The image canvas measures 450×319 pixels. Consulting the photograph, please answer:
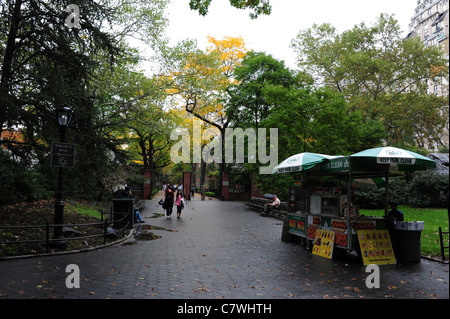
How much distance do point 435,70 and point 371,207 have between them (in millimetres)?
12552

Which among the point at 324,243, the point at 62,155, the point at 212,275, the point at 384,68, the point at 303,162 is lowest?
the point at 212,275

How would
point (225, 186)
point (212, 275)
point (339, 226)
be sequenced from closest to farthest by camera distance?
point (212, 275) → point (339, 226) → point (225, 186)

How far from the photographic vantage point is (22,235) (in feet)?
33.2

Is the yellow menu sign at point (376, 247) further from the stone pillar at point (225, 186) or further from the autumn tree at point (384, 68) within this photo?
the stone pillar at point (225, 186)

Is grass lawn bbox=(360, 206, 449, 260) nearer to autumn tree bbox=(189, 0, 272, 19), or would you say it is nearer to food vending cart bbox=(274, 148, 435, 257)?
food vending cart bbox=(274, 148, 435, 257)

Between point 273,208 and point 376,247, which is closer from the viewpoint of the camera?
point 376,247

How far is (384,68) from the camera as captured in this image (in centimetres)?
2858

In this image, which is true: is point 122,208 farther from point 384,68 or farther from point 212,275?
point 384,68

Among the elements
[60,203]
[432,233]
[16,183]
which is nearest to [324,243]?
[432,233]

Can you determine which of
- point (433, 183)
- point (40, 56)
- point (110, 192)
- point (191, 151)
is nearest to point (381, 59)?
point (433, 183)

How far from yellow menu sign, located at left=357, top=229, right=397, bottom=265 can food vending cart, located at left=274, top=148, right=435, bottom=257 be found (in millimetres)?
27

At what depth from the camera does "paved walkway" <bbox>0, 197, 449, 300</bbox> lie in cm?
597

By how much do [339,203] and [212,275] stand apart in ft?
16.0

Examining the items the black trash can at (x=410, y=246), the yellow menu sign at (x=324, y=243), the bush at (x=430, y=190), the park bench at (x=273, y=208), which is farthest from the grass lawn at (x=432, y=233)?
the park bench at (x=273, y=208)
